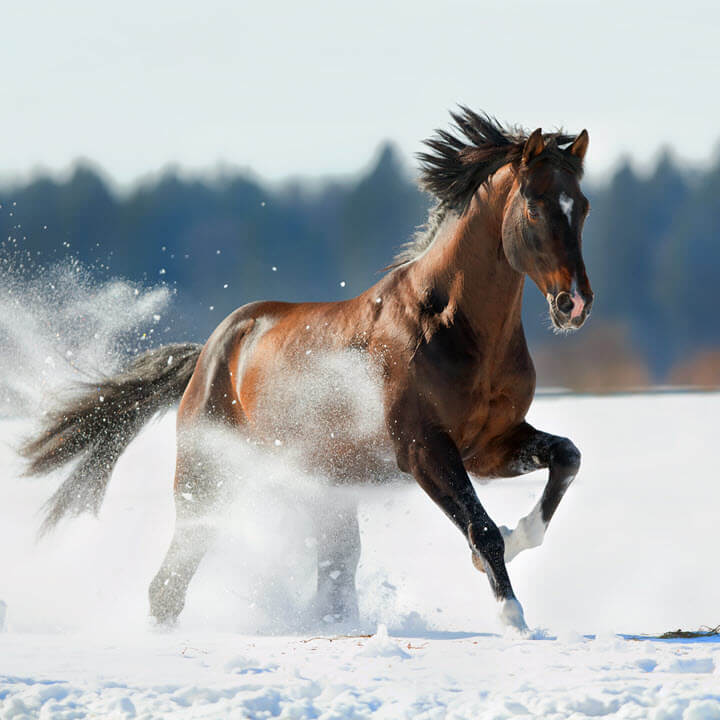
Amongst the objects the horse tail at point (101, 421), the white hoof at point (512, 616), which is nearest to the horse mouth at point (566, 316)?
the white hoof at point (512, 616)

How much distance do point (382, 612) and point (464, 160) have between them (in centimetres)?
240

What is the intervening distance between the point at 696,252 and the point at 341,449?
92.0ft

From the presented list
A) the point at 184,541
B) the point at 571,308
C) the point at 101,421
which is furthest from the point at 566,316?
the point at 101,421

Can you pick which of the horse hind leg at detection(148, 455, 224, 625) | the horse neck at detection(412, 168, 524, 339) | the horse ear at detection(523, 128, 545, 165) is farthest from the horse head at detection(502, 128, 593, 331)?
the horse hind leg at detection(148, 455, 224, 625)

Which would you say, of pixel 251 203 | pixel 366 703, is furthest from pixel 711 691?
pixel 251 203

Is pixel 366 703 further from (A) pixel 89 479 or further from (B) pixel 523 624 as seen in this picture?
(A) pixel 89 479

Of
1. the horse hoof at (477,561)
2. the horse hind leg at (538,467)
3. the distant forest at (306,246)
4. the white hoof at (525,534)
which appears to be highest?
the distant forest at (306,246)

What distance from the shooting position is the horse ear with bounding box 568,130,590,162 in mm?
5125

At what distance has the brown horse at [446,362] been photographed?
482 cm

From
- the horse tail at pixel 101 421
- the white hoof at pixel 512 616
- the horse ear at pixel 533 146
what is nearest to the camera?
the white hoof at pixel 512 616

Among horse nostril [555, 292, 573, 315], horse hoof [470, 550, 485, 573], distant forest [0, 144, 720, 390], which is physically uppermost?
distant forest [0, 144, 720, 390]

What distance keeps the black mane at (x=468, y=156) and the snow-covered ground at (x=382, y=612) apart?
148 centimetres

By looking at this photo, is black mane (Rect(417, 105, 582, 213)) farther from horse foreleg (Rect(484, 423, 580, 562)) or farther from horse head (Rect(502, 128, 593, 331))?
horse foreleg (Rect(484, 423, 580, 562))

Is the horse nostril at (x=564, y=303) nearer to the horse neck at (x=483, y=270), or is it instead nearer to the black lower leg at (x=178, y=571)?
the horse neck at (x=483, y=270)
